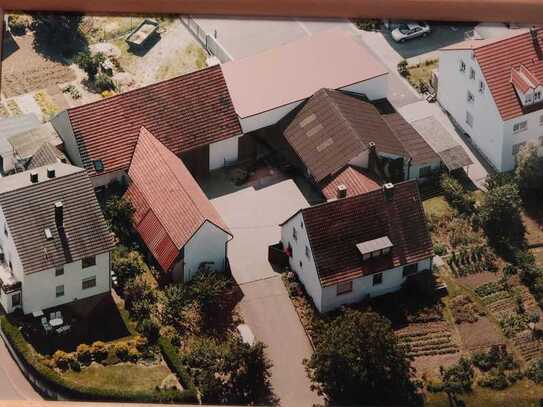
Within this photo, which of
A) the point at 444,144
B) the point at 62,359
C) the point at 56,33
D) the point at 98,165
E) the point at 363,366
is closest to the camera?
the point at 363,366

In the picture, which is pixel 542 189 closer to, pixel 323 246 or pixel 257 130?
pixel 323 246

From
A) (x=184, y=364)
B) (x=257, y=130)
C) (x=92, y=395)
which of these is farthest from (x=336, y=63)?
(x=92, y=395)

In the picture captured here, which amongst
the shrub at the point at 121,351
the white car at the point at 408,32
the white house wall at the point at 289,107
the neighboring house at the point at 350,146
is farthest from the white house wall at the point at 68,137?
the white car at the point at 408,32

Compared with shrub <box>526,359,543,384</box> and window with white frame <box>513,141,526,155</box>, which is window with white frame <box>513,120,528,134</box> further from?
shrub <box>526,359,543,384</box>

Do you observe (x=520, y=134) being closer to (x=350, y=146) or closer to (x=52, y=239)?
(x=350, y=146)

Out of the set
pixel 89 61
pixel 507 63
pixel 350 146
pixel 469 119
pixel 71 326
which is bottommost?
pixel 71 326

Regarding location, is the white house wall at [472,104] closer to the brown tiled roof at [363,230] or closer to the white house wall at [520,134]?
the white house wall at [520,134]

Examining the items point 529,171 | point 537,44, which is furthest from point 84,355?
point 537,44
